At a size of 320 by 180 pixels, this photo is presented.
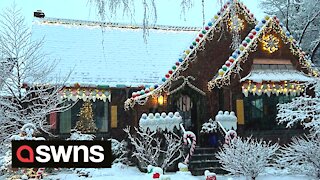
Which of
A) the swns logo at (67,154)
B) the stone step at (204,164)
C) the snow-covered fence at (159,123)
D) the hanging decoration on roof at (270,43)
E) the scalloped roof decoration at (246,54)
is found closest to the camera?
the swns logo at (67,154)


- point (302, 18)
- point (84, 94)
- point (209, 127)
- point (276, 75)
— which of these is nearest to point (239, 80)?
point (276, 75)

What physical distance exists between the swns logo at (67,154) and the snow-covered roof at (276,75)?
1204 cm

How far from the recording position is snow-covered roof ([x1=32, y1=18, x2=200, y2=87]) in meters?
19.2

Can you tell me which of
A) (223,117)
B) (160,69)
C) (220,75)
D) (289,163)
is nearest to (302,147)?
(289,163)

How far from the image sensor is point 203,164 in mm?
15398

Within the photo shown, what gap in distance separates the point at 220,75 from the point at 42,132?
8.13 metres

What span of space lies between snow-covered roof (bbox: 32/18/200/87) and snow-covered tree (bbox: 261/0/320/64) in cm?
729

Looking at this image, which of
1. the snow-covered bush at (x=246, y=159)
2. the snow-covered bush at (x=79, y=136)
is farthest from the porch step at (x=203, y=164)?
the snow-covered bush at (x=79, y=136)

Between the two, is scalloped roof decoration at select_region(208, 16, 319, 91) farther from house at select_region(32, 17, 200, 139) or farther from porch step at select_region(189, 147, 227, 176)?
house at select_region(32, 17, 200, 139)

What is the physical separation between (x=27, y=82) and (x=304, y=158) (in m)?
11.7

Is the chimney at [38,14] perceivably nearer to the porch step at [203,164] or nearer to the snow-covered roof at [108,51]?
the snow-covered roof at [108,51]

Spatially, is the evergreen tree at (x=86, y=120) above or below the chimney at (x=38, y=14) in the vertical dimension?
below

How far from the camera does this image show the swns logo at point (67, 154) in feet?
18.1

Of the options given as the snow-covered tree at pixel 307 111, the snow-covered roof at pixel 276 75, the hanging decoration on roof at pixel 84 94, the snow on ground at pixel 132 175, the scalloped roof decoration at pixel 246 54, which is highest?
the scalloped roof decoration at pixel 246 54
